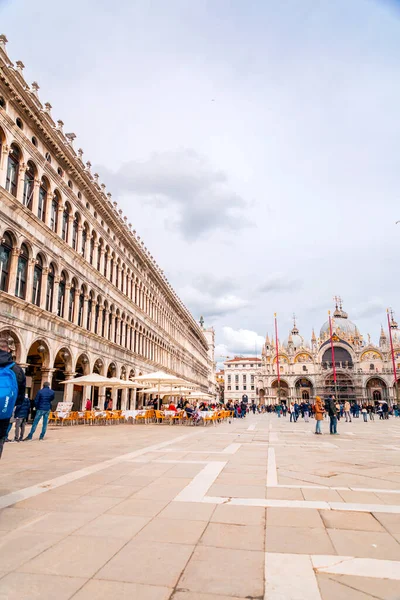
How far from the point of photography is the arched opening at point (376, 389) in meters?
92.6

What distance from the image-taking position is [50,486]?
5.86 m

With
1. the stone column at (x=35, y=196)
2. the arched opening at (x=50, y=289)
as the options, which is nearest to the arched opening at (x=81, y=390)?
the arched opening at (x=50, y=289)

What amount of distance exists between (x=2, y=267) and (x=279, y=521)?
727 inches

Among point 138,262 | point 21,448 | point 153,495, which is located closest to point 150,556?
point 153,495

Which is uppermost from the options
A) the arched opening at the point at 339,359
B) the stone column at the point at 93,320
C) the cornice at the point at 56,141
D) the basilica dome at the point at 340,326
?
the basilica dome at the point at 340,326

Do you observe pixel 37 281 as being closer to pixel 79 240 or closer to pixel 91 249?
pixel 79 240

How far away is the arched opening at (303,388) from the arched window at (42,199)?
276 ft

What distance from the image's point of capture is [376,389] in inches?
3698

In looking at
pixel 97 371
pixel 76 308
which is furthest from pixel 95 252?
pixel 97 371

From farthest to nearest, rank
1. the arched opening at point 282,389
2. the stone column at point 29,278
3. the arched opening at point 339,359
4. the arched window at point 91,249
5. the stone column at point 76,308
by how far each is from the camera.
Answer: the arched opening at point 282,389
the arched opening at point 339,359
the arched window at point 91,249
the stone column at point 76,308
the stone column at point 29,278

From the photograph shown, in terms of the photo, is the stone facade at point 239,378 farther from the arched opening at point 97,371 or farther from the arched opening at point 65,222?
the arched opening at point 65,222

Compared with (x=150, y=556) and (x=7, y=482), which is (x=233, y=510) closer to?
(x=150, y=556)

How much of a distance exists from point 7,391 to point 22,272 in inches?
709

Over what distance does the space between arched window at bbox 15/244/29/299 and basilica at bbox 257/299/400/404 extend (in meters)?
75.9
